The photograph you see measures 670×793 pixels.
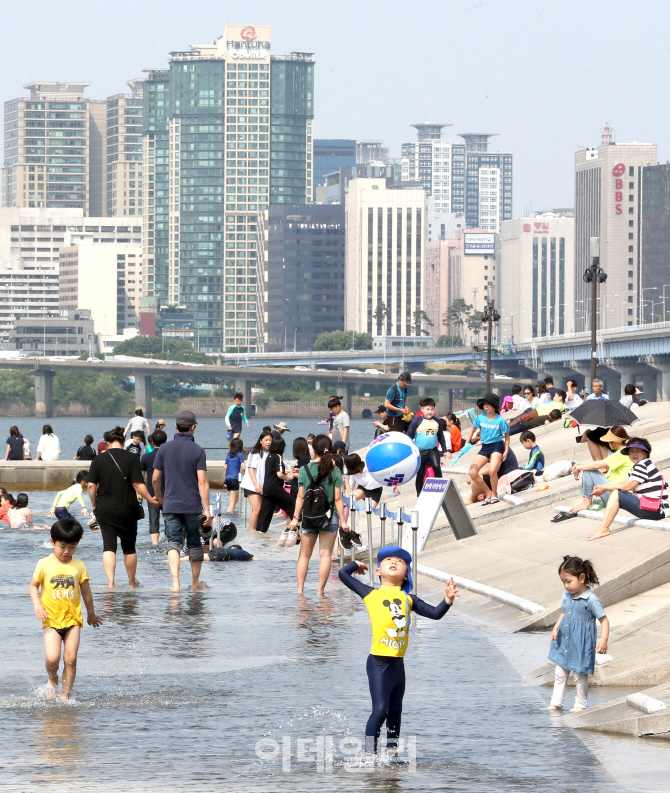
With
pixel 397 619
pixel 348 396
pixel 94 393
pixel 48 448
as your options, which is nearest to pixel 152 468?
pixel 397 619

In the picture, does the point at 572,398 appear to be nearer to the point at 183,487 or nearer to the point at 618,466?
the point at 618,466

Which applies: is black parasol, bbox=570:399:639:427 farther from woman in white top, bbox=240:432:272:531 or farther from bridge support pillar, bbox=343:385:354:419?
bridge support pillar, bbox=343:385:354:419

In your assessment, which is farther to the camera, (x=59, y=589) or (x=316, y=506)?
(x=316, y=506)

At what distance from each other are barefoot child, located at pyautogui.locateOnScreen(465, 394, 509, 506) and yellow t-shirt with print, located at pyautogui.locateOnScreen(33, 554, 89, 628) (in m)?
10.8

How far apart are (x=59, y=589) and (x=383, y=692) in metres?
2.77

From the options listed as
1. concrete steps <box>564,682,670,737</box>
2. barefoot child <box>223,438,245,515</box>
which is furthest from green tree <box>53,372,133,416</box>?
concrete steps <box>564,682,670,737</box>

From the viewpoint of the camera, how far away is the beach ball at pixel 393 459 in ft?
49.0

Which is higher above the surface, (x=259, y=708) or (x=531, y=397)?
(x=531, y=397)

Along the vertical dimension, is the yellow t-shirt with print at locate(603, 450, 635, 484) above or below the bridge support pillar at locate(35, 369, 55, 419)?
above

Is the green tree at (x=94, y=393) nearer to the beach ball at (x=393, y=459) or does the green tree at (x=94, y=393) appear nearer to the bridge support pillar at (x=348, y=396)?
the bridge support pillar at (x=348, y=396)

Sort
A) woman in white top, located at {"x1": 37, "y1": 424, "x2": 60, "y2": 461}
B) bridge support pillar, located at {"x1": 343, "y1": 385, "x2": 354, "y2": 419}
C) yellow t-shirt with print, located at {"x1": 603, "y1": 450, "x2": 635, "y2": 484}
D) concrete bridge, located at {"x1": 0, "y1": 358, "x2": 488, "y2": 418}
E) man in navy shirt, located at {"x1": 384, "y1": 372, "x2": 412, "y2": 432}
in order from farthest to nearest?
bridge support pillar, located at {"x1": 343, "y1": 385, "x2": 354, "y2": 419}
concrete bridge, located at {"x1": 0, "y1": 358, "x2": 488, "y2": 418}
woman in white top, located at {"x1": 37, "y1": 424, "x2": 60, "y2": 461}
man in navy shirt, located at {"x1": 384, "y1": 372, "x2": 412, "y2": 432}
yellow t-shirt with print, located at {"x1": 603, "y1": 450, "x2": 635, "y2": 484}

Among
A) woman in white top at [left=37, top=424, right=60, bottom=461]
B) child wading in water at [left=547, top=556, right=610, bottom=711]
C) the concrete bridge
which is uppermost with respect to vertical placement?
child wading in water at [left=547, top=556, right=610, bottom=711]

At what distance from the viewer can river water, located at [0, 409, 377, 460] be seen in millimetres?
107750

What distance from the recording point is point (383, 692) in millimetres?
7973
